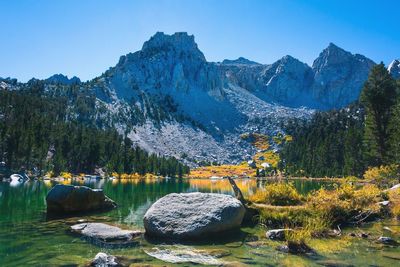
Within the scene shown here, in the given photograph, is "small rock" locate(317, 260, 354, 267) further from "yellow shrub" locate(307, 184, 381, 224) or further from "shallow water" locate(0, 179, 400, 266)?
"yellow shrub" locate(307, 184, 381, 224)

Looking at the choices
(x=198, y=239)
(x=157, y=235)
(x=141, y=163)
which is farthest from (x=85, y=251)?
(x=141, y=163)

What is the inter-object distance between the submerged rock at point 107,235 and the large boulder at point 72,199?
25.0 feet

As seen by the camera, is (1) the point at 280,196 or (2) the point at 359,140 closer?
(1) the point at 280,196

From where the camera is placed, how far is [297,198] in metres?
23.9

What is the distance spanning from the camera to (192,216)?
1792 centimetres

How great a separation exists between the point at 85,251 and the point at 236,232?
25.1ft

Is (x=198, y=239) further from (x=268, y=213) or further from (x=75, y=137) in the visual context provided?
(x=75, y=137)

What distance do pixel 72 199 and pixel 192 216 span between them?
43.0 ft

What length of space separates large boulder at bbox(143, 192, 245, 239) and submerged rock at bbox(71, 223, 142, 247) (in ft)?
3.73

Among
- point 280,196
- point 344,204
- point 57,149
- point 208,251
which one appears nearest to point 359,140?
point 280,196

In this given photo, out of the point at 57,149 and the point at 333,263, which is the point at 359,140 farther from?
the point at 57,149

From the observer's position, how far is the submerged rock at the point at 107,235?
16.6m

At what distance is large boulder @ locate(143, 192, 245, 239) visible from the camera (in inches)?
684

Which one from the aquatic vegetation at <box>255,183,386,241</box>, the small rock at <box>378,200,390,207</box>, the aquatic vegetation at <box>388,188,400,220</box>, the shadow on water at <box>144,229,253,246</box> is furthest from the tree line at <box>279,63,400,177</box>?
the shadow on water at <box>144,229,253,246</box>
